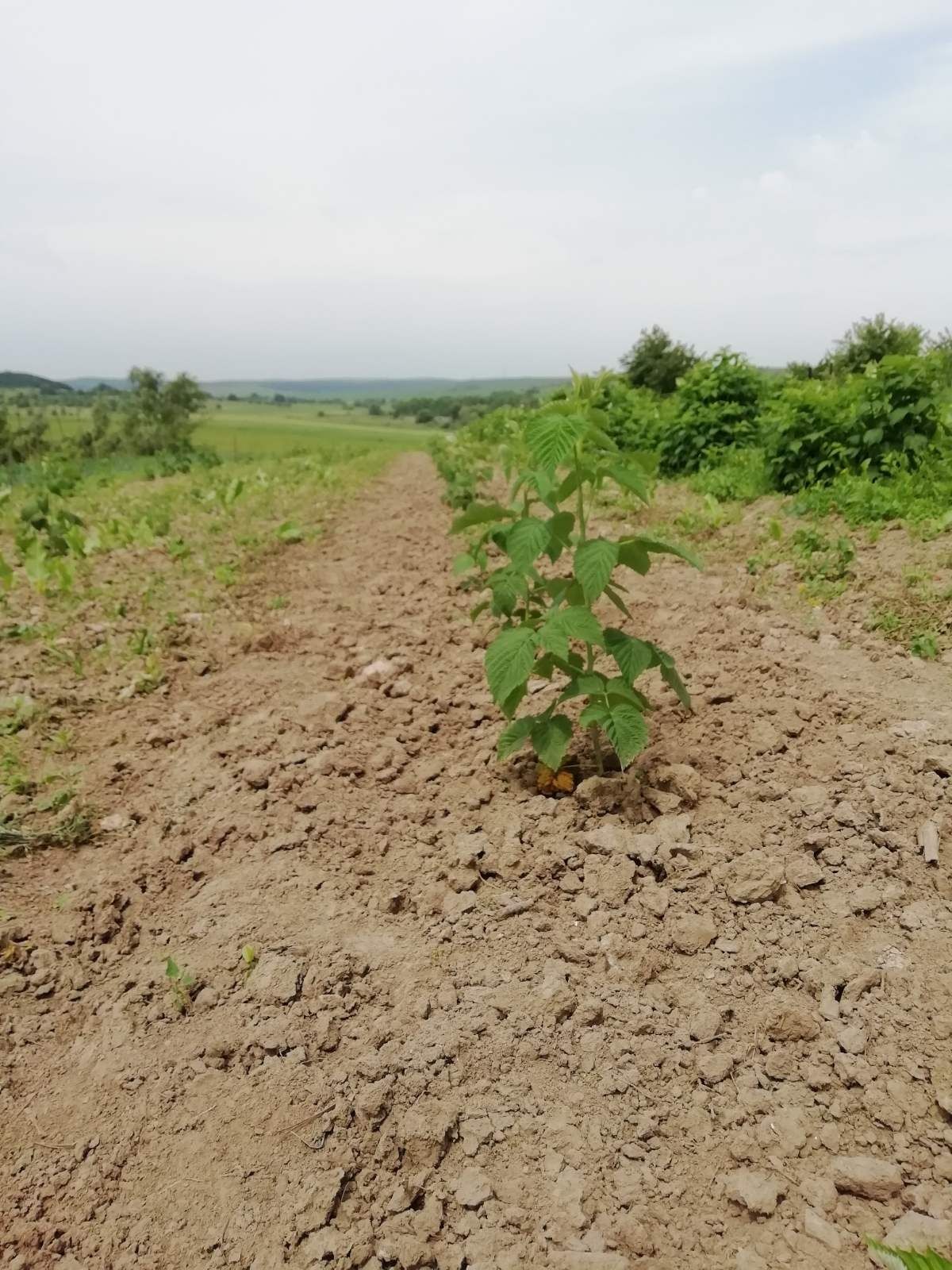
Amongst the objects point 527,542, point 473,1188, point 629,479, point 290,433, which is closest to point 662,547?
point 629,479

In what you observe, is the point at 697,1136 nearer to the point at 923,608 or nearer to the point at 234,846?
the point at 234,846

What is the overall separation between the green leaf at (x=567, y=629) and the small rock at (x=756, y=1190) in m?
1.31

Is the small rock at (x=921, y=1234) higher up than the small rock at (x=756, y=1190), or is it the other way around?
the small rock at (x=921, y=1234)

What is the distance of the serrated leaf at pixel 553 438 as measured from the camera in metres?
2.32

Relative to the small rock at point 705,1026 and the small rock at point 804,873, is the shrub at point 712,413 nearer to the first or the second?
the small rock at point 804,873

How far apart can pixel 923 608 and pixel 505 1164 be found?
139 inches

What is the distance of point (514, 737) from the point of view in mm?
2801

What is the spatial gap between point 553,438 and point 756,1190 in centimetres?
186

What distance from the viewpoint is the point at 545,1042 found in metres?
1.94

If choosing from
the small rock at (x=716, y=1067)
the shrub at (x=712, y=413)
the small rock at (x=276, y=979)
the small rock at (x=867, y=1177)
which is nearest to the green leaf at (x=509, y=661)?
the small rock at (x=276, y=979)

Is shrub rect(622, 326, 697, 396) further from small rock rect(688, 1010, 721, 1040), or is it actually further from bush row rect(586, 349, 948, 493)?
small rock rect(688, 1010, 721, 1040)

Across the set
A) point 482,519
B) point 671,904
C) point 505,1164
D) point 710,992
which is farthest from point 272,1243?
point 482,519

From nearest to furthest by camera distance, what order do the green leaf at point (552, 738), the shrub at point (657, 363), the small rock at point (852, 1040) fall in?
the small rock at point (852, 1040) → the green leaf at point (552, 738) → the shrub at point (657, 363)

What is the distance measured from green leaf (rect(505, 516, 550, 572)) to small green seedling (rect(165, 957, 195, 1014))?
4.93 feet
